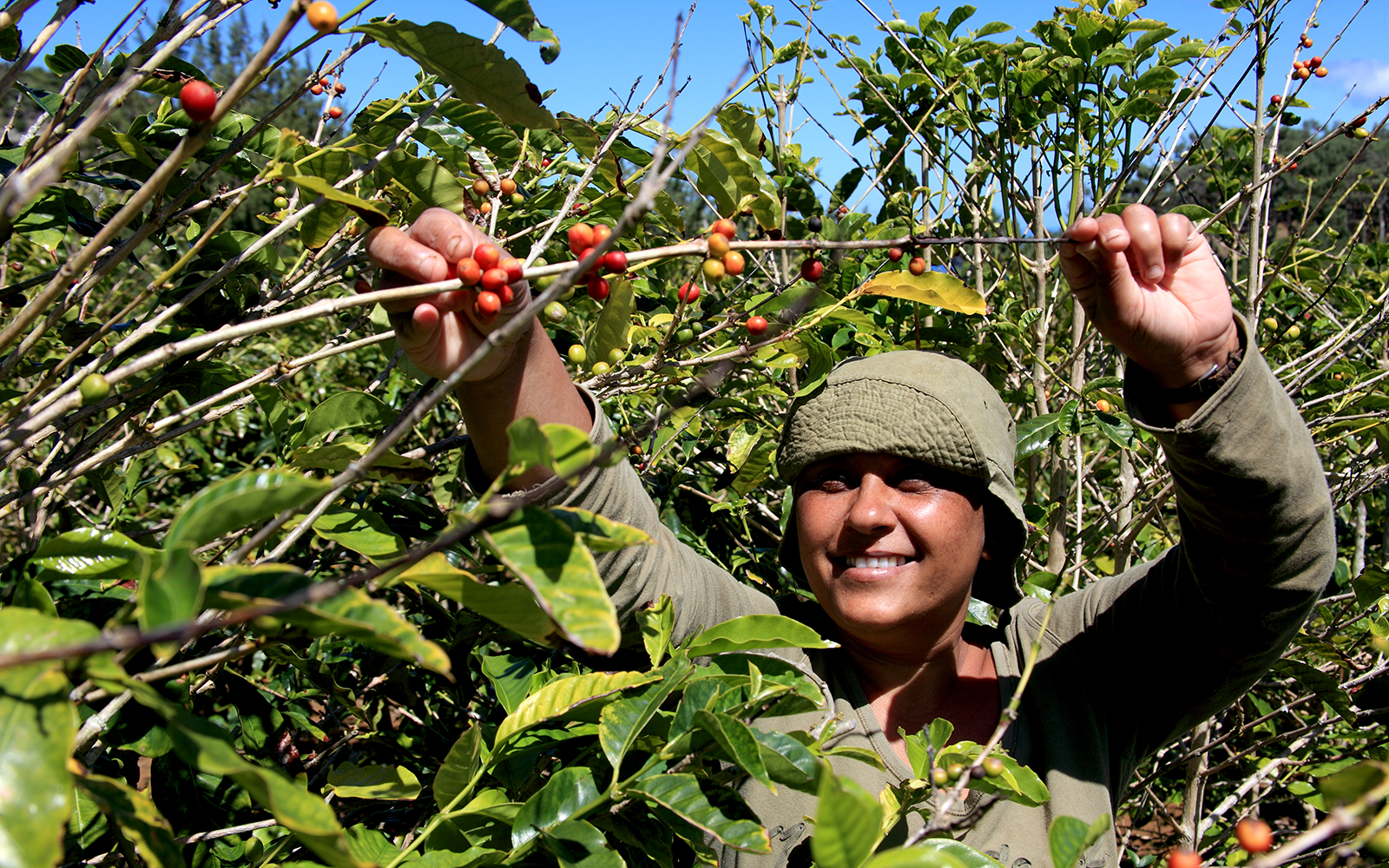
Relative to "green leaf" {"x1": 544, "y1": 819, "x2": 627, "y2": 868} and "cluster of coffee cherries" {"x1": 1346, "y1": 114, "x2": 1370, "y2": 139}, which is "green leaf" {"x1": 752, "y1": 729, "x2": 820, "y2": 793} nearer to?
"green leaf" {"x1": 544, "y1": 819, "x2": 627, "y2": 868}

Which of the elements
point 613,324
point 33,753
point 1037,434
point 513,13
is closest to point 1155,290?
point 1037,434

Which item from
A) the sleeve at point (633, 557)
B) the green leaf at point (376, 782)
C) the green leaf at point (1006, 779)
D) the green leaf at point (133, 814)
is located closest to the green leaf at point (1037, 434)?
the sleeve at point (633, 557)

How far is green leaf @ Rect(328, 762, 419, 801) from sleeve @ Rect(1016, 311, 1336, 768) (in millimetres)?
1253

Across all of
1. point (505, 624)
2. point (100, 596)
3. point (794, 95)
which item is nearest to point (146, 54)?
point (100, 596)

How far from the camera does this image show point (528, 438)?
73 cm

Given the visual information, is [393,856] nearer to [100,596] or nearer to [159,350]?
[100,596]

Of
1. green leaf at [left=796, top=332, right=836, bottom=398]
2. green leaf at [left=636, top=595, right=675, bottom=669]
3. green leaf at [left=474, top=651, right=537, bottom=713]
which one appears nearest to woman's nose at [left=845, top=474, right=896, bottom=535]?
green leaf at [left=796, top=332, right=836, bottom=398]

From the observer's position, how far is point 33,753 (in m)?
0.61

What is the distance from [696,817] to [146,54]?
1.12 meters

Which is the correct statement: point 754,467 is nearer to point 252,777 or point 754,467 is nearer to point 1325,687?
point 1325,687

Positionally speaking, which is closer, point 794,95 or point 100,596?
point 100,596

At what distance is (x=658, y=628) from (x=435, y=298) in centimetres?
61

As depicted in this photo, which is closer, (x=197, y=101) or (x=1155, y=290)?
(x=197, y=101)

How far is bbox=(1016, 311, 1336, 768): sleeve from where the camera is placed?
54.4 inches
